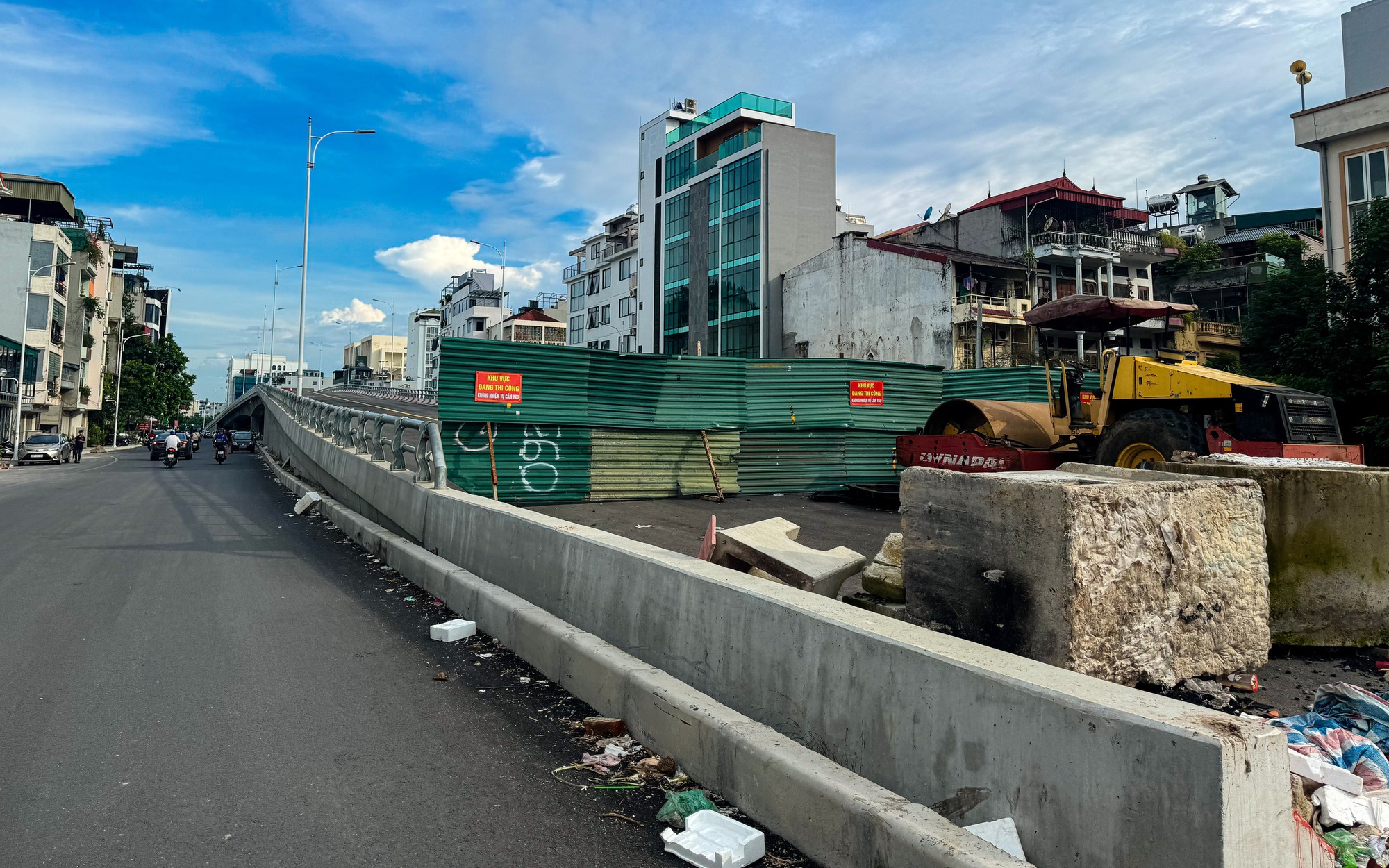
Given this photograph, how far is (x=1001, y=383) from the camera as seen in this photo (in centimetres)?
2045

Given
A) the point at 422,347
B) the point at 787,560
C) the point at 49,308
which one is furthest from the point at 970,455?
the point at 422,347

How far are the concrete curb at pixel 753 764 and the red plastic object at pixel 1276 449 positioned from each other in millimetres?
9006

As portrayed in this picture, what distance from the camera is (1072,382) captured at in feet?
46.8

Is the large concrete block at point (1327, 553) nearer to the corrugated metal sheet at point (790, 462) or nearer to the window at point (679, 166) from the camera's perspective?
the corrugated metal sheet at point (790, 462)

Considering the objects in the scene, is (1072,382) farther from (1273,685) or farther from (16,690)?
(16,690)

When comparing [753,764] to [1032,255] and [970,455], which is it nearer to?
[970,455]

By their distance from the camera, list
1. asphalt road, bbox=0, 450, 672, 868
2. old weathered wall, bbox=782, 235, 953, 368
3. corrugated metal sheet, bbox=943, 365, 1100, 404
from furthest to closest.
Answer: old weathered wall, bbox=782, 235, 953, 368 < corrugated metal sheet, bbox=943, 365, 1100, 404 < asphalt road, bbox=0, 450, 672, 868

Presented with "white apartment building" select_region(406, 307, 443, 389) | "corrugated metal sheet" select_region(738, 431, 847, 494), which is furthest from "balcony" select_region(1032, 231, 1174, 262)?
"white apartment building" select_region(406, 307, 443, 389)

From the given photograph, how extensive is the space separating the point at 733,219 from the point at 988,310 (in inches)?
850

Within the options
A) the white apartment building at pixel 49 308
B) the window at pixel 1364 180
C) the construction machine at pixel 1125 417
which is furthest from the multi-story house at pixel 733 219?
the white apartment building at pixel 49 308

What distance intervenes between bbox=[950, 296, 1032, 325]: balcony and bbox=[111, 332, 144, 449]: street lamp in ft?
227

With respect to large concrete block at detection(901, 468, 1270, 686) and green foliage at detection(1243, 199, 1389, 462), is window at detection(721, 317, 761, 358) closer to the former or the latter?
green foliage at detection(1243, 199, 1389, 462)

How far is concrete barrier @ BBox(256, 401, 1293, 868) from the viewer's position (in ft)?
7.25

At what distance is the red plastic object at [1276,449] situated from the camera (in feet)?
34.3
